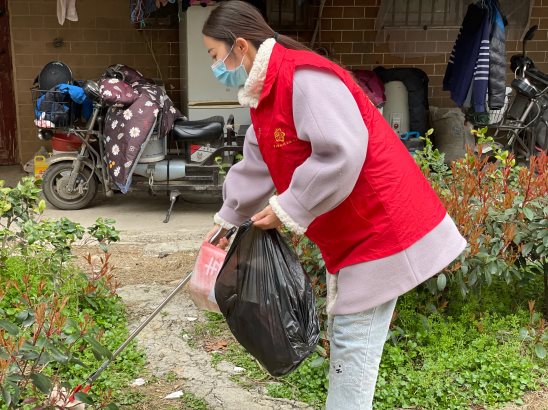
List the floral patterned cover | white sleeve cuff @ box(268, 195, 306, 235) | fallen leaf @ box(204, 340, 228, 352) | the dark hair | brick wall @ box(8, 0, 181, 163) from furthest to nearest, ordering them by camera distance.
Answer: brick wall @ box(8, 0, 181, 163)
the floral patterned cover
fallen leaf @ box(204, 340, 228, 352)
the dark hair
white sleeve cuff @ box(268, 195, 306, 235)

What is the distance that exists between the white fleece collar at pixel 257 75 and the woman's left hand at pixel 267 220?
34 centimetres

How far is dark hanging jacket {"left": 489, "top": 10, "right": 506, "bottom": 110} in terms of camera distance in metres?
7.00

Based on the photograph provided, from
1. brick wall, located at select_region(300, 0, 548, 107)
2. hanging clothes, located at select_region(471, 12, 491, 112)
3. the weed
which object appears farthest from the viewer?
brick wall, located at select_region(300, 0, 548, 107)

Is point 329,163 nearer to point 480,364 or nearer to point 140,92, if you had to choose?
point 480,364

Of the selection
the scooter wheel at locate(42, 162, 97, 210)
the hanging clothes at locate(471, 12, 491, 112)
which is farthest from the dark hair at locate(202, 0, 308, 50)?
the hanging clothes at locate(471, 12, 491, 112)

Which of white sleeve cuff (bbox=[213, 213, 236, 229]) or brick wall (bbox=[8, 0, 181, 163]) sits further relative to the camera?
brick wall (bbox=[8, 0, 181, 163])

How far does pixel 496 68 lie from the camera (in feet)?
23.1

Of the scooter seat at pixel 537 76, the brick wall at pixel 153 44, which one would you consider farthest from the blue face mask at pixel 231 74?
the scooter seat at pixel 537 76

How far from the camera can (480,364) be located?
358cm

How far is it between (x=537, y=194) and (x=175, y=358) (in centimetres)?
206

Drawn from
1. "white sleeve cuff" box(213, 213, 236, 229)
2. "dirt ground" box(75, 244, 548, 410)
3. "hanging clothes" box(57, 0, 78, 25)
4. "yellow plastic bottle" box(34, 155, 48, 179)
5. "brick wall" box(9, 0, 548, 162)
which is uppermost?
"hanging clothes" box(57, 0, 78, 25)

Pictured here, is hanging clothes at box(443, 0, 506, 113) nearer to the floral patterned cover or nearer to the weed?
the floral patterned cover

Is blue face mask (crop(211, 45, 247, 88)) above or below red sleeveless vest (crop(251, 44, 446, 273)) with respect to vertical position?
above

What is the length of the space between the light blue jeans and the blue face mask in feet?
2.82
